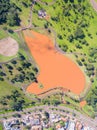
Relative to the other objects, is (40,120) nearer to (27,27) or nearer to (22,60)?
(22,60)

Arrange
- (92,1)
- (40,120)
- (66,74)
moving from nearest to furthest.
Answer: (40,120)
(66,74)
(92,1)

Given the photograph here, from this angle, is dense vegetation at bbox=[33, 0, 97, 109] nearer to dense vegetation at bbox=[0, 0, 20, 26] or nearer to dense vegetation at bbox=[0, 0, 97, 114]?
dense vegetation at bbox=[0, 0, 97, 114]

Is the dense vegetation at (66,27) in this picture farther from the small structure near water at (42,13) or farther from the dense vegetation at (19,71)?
the small structure near water at (42,13)

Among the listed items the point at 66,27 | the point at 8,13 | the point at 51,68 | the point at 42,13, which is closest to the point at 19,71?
the point at 51,68

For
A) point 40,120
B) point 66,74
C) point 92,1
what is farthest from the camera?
point 92,1

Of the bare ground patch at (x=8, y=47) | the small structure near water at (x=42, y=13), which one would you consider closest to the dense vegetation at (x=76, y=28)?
the small structure near water at (x=42, y=13)

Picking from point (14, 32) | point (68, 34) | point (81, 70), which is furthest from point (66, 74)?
point (14, 32)
